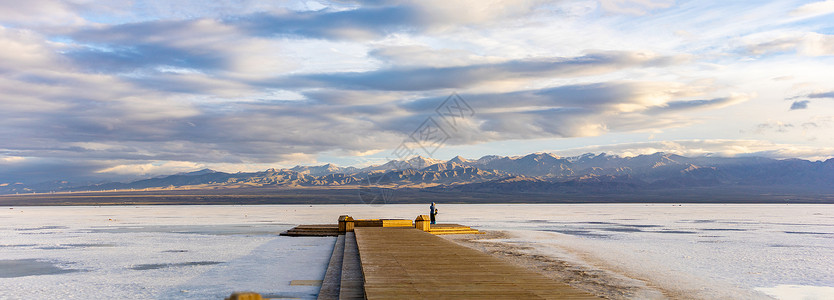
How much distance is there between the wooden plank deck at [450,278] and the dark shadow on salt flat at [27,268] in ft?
29.7

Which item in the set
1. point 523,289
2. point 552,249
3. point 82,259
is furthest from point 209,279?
point 552,249

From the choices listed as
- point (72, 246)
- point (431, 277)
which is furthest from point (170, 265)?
point (431, 277)

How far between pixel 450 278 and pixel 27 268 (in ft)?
46.5

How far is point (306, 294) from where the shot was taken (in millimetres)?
13625

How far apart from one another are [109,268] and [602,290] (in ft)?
45.9

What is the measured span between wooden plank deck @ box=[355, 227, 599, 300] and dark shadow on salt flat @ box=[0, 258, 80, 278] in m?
9.05

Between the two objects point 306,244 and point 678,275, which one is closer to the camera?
point 678,275

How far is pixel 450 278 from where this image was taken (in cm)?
1170

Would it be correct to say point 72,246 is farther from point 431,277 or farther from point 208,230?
point 431,277

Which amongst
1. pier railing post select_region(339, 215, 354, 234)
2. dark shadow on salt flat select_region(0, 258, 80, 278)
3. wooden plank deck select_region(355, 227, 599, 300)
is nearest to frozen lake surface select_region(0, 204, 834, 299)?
dark shadow on salt flat select_region(0, 258, 80, 278)

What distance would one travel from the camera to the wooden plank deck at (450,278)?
9719mm

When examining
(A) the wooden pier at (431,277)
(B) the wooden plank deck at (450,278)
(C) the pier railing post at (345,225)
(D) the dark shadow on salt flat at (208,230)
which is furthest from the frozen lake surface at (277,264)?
(D) the dark shadow on salt flat at (208,230)

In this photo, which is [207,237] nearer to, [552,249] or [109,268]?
[109,268]

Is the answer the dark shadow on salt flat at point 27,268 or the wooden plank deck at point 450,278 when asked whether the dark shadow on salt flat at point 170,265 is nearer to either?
the dark shadow on salt flat at point 27,268
